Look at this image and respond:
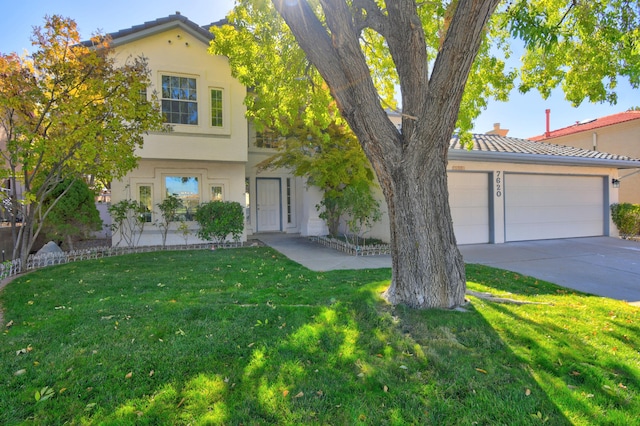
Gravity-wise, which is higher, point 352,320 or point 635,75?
point 635,75

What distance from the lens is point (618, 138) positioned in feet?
59.8

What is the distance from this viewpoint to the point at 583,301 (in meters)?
5.21

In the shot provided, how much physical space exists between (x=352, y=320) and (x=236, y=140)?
8.57m

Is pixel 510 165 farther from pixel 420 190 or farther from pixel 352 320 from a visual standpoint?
pixel 352 320

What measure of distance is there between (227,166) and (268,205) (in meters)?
2.86

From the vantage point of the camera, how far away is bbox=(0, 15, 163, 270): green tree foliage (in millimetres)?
6766

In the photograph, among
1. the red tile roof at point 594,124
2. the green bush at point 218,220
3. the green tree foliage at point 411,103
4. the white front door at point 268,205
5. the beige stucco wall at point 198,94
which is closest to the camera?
the green tree foliage at point 411,103

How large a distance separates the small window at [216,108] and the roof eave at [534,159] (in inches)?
284

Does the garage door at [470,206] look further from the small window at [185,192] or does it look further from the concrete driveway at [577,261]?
the small window at [185,192]

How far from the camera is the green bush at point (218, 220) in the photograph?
35.0 feet

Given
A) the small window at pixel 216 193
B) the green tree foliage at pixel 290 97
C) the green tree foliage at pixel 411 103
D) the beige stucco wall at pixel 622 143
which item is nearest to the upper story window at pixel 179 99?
the green tree foliage at pixel 290 97

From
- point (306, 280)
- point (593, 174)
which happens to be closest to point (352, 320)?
point (306, 280)

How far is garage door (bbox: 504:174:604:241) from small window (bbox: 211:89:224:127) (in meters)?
9.72

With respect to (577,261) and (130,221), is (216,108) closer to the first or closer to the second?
(130,221)
